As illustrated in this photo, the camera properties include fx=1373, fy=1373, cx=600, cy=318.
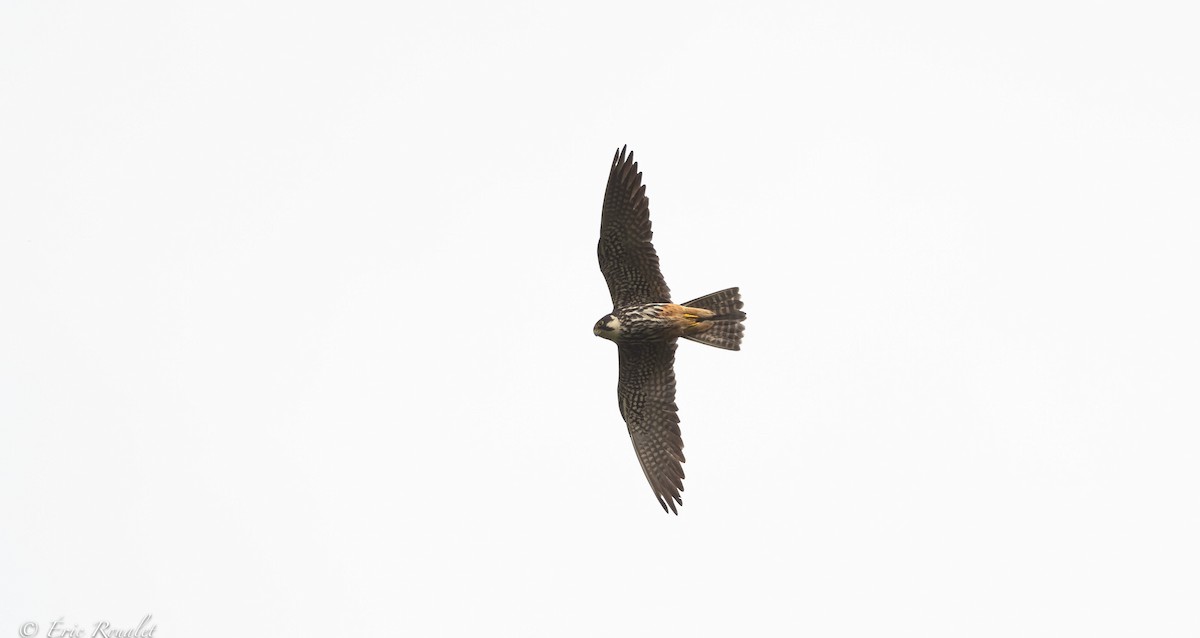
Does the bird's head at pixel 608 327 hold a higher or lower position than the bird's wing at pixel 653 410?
higher

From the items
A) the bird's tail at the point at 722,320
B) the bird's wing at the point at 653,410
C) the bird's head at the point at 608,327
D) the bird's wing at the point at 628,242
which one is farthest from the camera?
the bird's wing at the point at 653,410

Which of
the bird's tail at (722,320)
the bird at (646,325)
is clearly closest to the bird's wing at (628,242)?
the bird at (646,325)

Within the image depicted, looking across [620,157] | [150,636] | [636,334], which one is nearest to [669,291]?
[636,334]

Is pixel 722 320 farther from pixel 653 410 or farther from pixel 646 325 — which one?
pixel 653 410

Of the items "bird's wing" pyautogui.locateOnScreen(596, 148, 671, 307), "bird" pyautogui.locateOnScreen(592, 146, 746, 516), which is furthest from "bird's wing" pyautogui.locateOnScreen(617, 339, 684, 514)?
"bird's wing" pyautogui.locateOnScreen(596, 148, 671, 307)

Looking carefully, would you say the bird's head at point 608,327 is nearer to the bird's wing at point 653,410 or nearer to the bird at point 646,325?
the bird at point 646,325

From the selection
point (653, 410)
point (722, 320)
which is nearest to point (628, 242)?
point (722, 320)

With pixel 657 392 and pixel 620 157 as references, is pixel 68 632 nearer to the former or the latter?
pixel 657 392
